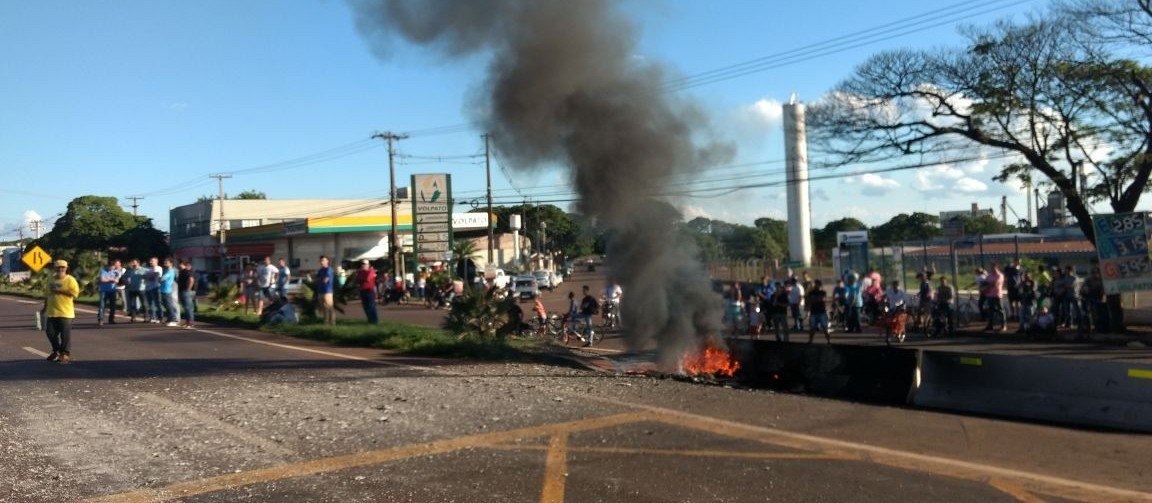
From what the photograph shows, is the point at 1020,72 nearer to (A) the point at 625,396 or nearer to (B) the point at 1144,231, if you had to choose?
(B) the point at 1144,231

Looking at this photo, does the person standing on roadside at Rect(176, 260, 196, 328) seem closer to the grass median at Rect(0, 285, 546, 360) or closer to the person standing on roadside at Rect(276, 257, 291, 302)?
the grass median at Rect(0, 285, 546, 360)

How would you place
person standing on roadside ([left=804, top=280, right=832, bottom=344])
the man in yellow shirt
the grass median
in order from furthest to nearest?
person standing on roadside ([left=804, top=280, right=832, bottom=344]) → the grass median → the man in yellow shirt

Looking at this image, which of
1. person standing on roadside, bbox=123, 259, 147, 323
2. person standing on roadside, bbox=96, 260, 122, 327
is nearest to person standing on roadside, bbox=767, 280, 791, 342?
person standing on roadside, bbox=123, 259, 147, 323

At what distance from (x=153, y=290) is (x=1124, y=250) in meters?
18.5

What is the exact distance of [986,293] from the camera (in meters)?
18.0

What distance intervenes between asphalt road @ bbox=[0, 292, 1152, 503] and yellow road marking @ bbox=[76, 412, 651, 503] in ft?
0.07

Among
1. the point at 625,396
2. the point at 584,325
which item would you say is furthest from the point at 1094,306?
the point at 625,396

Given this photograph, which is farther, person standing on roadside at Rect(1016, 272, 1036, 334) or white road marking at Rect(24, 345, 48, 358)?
person standing on roadside at Rect(1016, 272, 1036, 334)

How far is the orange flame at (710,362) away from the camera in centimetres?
1088

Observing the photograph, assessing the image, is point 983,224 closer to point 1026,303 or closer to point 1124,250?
point 1026,303

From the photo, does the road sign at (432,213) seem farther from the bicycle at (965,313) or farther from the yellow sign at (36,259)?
the bicycle at (965,313)

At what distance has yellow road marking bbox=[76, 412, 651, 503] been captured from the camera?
17.3ft

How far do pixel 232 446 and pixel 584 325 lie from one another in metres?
10.4

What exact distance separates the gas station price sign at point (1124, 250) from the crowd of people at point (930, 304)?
21.8 inches
